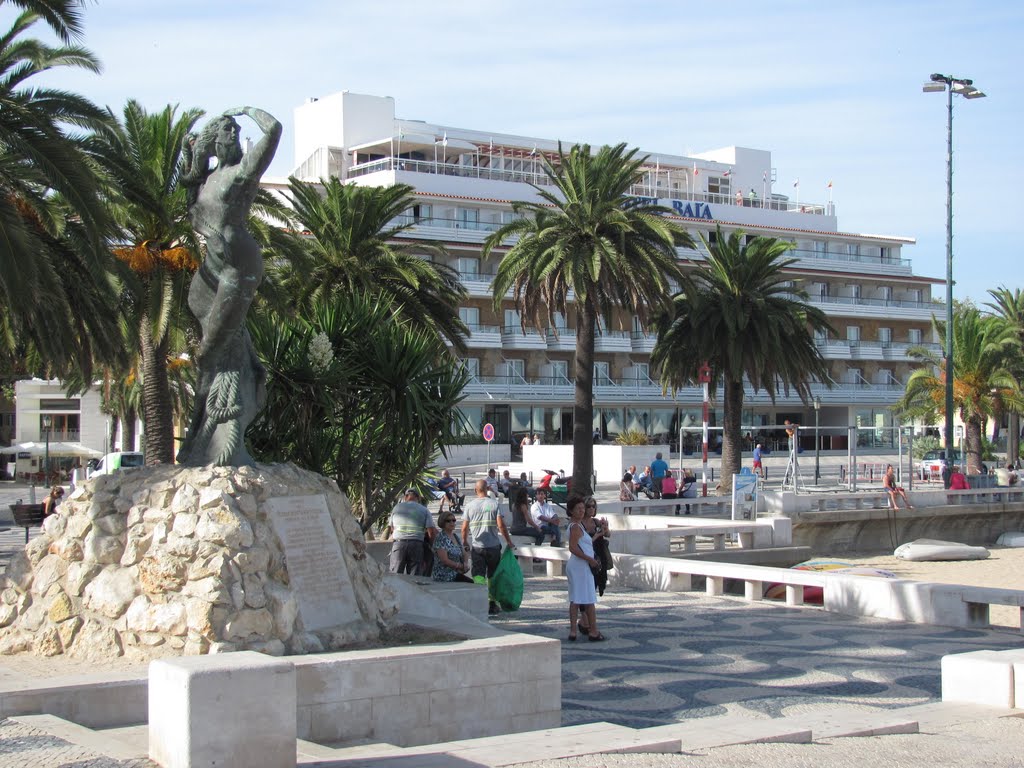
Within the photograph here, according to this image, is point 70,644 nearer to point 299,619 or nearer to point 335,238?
point 299,619

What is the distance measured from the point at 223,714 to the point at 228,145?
5.65 metres

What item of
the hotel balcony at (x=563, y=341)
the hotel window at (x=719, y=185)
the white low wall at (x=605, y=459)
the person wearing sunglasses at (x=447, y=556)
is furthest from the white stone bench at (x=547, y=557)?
the hotel window at (x=719, y=185)

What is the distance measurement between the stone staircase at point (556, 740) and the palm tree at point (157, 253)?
13.7 m

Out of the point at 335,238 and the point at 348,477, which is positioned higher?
the point at 335,238

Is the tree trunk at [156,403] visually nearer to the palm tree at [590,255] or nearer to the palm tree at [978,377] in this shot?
the palm tree at [590,255]

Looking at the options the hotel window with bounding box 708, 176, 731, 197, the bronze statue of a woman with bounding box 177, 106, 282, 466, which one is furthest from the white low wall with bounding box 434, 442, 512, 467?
the bronze statue of a woman with bounding box 177, 106, 282, 466

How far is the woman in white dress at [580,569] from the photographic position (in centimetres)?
1223

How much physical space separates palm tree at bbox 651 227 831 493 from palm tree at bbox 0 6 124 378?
21029 millimetres

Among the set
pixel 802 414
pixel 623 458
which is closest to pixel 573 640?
pixel 623 458

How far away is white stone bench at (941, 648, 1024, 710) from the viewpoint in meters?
8.23

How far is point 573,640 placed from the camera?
12.6 meters

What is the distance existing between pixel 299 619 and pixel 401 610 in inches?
74.9

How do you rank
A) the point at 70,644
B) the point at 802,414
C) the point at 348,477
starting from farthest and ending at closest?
the point at 802,414 < the point at 348,477 < the point at 70,644

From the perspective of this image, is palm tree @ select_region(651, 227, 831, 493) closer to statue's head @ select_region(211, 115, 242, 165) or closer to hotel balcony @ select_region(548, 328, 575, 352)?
hotel balcony @ select_region(548, 328, 575, 352)
